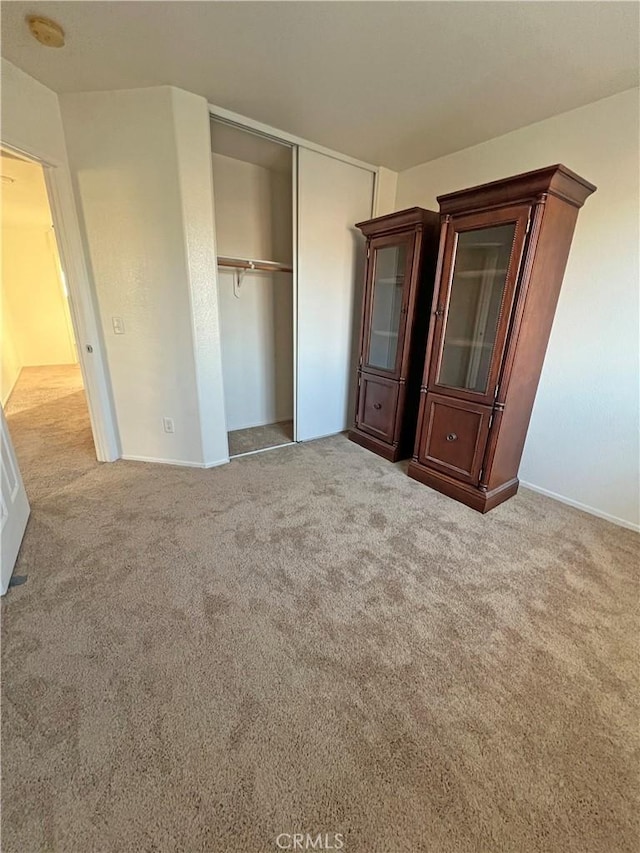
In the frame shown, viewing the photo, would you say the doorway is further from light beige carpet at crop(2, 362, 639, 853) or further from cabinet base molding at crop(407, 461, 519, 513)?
cabinet base molding at crop(407, 461, 519, 513)

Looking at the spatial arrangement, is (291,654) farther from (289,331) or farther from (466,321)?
(289,331)

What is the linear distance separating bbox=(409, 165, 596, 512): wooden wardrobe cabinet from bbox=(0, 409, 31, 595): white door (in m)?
2.48

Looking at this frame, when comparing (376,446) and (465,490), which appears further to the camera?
(376,446)

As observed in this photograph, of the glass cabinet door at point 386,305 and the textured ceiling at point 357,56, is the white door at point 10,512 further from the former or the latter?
the glass cabinet door at point 386,305

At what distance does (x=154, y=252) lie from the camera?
2.40 m

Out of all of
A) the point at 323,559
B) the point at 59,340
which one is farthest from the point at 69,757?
the point at 59,340

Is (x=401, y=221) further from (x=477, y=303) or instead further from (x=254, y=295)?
(x=254, y=295)

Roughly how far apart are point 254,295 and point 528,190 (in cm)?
245

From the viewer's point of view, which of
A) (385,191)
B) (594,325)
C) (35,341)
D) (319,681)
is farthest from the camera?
(35,341)

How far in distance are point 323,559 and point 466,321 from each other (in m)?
1.78

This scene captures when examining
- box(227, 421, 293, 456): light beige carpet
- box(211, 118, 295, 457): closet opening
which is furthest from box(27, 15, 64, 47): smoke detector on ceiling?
box(227, 421, 293, 456): light beige carpet

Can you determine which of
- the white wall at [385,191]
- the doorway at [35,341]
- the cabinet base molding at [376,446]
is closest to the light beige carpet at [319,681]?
the cabinet base molding at [376,446]

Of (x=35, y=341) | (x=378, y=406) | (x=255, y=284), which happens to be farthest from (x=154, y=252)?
(x=35, y=341)

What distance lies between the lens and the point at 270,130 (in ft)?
8.30
